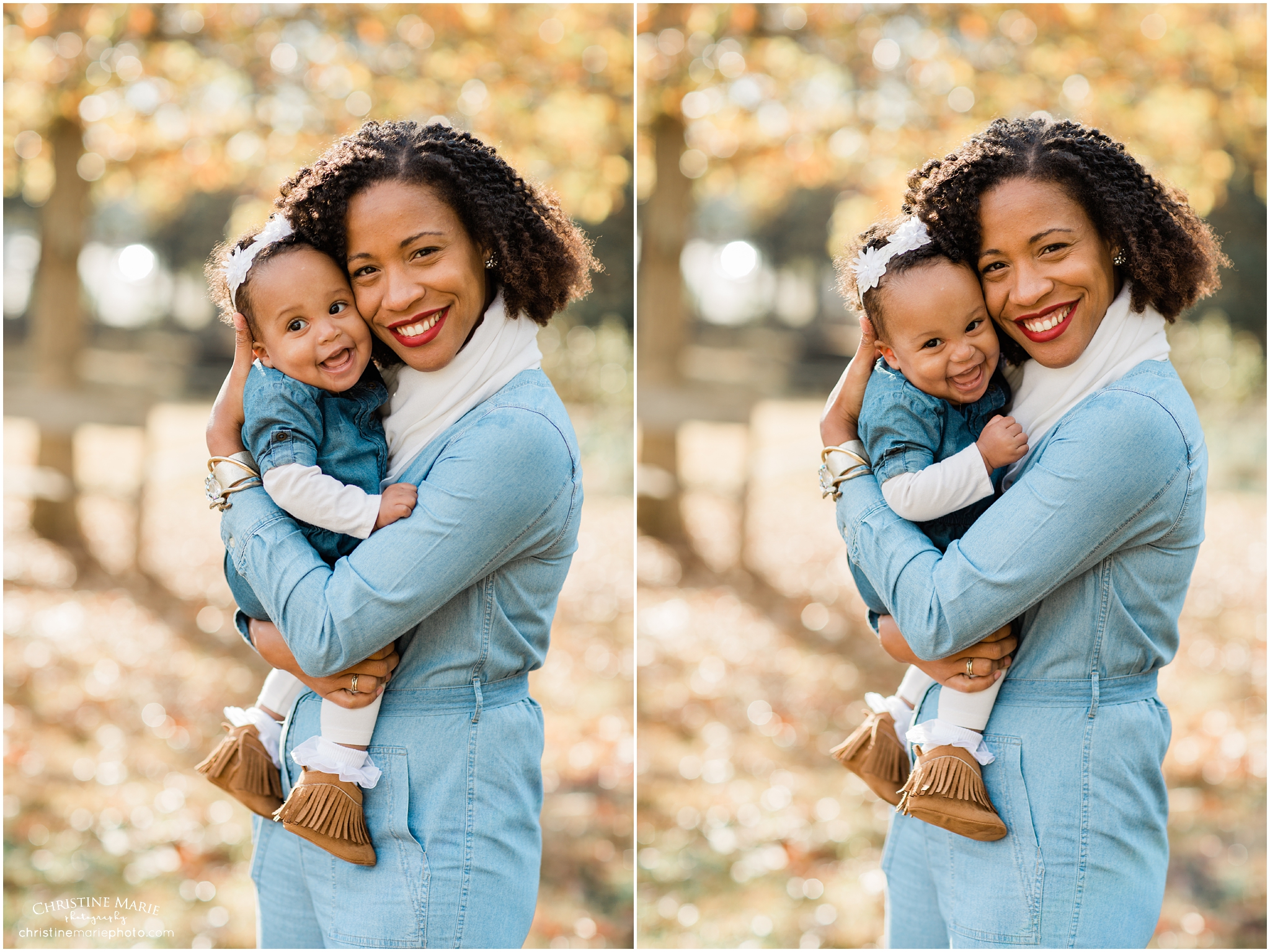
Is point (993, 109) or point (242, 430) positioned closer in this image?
point (242, 430)

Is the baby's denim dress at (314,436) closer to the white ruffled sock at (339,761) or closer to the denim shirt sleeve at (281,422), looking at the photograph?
the denim shirt sleeve at (281,422)

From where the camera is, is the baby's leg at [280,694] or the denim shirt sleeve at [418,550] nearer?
the denim shirt sleeve at [418,550]

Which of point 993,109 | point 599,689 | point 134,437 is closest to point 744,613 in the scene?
point 599,689

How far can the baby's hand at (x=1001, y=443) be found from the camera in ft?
6.06

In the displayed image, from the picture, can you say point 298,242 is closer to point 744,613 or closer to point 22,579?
point 744,613

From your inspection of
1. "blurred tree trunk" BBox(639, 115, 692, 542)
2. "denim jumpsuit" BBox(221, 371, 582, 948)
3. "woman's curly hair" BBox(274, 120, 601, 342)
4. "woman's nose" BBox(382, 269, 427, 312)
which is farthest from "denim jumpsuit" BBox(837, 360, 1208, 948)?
"blurred tree trunk" BBox(639, 115, 692, 542)

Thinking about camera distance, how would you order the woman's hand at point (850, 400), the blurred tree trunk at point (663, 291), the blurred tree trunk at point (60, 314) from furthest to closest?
the blurred tree trunk at point (60, 314), the blurred tree trunk at point (663, 291), the woman's hand at point (850, 400)

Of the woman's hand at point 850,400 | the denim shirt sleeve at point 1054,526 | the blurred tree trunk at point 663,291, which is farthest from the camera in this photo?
the blurred tree trunk at point 663,291

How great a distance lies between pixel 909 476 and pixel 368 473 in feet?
3.15

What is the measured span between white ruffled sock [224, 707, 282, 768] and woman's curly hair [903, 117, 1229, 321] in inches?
62.5

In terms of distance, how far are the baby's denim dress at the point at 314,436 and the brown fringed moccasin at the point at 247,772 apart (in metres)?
0.30

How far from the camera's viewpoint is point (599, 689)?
6.26 m

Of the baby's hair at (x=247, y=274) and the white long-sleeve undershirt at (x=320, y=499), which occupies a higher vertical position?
the baby's hair at (x=247, y=274)

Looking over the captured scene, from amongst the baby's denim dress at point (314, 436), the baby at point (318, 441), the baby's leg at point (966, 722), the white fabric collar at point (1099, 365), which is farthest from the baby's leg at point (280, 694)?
the white fabric collar at point (1099, 365)
